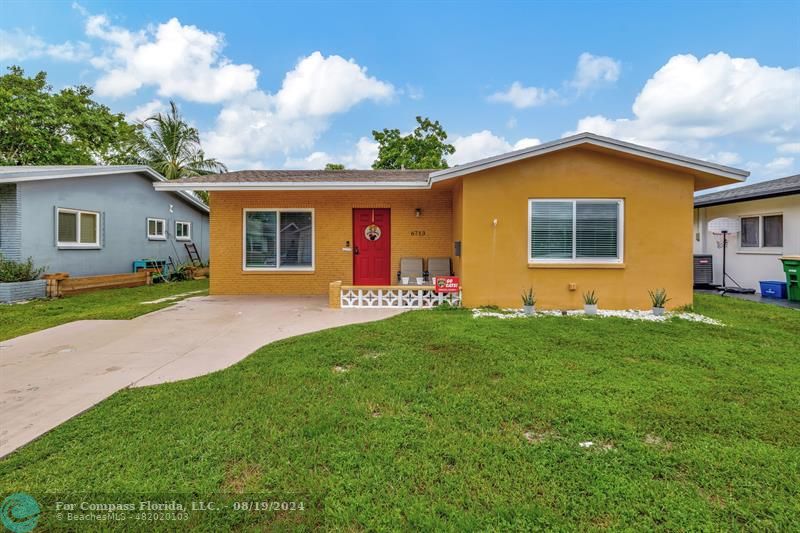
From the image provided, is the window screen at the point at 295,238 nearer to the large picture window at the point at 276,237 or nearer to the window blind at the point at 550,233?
the large picture window at the point at 276,237

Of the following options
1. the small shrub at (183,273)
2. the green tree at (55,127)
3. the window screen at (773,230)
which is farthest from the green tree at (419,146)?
the window screen at (773,230)

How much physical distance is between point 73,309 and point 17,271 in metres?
2.88

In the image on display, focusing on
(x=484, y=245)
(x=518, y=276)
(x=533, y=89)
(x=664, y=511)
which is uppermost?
(x=533, y=89)

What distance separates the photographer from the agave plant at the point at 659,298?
7644 millimetres

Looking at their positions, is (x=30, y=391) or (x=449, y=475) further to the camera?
(x=30, y=391)

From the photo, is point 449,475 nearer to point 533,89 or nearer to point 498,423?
point 498,423

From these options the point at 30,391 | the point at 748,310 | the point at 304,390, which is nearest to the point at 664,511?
the point at 304,390

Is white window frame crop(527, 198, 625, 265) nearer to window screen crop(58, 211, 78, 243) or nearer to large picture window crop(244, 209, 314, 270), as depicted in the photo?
large picture window crop(244, 209, 314, 270)

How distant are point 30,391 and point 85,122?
2721cm

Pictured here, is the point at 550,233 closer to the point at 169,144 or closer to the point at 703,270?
the point at 703,270

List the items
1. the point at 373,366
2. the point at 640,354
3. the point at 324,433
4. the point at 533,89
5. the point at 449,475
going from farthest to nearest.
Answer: the point at 533,89 → the point at 640,354 → the point at 373,366 → the point at 324,433 → the point at 449,475

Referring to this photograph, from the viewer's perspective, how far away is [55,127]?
2308 centimetres

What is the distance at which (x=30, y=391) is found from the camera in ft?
12.5

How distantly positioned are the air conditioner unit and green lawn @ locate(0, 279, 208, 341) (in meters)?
15.0
